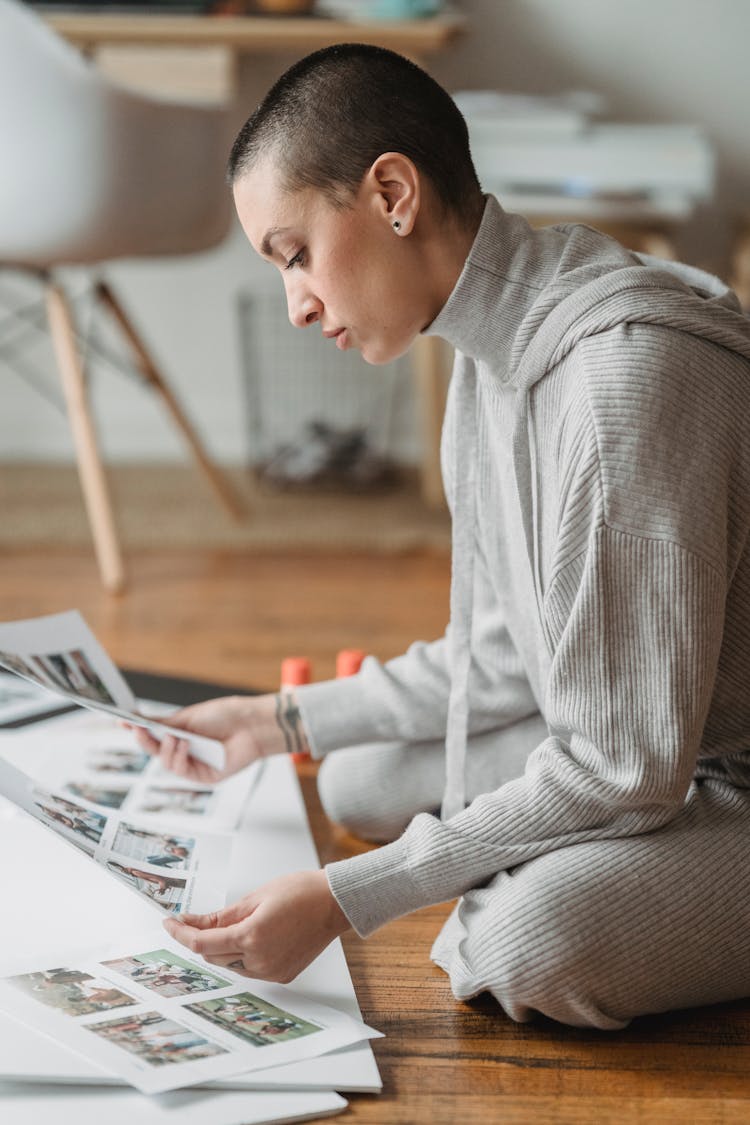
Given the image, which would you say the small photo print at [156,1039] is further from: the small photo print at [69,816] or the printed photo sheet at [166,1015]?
the small photo print at [69,816]

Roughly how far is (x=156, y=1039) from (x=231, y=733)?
14.9 inches

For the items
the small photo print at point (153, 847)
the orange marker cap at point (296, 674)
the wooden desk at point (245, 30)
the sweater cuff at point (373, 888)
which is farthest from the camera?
the wooden desk at point (245, 30)

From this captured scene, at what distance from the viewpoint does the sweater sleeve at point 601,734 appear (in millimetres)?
844

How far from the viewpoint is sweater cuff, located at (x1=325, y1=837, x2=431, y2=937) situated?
0.86 m

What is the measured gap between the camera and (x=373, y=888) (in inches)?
34.1

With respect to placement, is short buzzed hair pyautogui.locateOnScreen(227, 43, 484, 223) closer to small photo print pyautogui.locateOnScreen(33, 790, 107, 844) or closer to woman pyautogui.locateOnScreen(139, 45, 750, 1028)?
woman pyautogui.locateOnScreen(139, 45, 750, 1028)

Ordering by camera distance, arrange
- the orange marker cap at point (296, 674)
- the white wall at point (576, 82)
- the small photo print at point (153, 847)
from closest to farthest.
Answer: the small photo print at point (153, 847) < the orange marker cap at point (296, 674) < the white wall at point (576, 82)

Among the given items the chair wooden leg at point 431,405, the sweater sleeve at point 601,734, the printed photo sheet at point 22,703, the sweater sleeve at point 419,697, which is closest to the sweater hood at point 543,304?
the sweater sleeve at point 601,734

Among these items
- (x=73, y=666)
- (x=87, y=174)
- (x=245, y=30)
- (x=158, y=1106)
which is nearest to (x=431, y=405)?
(x=245, y=30)

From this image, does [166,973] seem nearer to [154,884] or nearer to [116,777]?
[154,884]

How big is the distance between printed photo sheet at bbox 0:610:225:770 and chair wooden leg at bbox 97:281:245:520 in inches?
43.0

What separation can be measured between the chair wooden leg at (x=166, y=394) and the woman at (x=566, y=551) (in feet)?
4.11

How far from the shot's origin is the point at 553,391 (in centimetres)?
91

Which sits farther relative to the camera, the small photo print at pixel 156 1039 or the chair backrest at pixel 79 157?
the chair backrest at pixel 79 157
